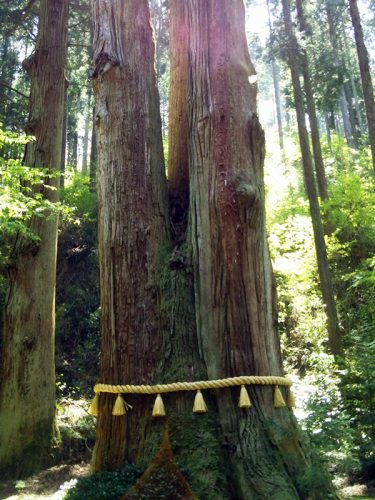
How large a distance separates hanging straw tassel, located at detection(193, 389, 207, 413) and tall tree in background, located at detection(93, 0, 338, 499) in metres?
0.09

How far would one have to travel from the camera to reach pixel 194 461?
10.9 ft

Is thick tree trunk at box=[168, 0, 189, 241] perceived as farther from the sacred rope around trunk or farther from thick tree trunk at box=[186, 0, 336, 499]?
the sacred rope around trunk

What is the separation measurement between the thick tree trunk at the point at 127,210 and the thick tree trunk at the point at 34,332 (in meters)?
3.71

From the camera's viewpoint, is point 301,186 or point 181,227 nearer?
point 181,227

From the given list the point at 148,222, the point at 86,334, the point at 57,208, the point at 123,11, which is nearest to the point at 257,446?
the point at 148,222

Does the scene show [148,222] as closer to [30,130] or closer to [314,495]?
[314,495]

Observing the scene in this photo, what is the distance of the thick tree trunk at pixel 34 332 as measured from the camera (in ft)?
25.3

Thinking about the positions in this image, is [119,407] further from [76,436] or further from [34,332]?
[76,436]

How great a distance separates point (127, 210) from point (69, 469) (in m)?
5.30

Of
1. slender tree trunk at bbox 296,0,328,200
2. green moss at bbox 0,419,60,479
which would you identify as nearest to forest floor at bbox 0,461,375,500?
green moss at bbox 0,419,60,479

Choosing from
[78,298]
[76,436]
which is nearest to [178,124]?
[76,436]

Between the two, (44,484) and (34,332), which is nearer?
(44,484)

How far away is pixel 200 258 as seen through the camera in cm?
395

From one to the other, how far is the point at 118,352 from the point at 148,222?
107cm
